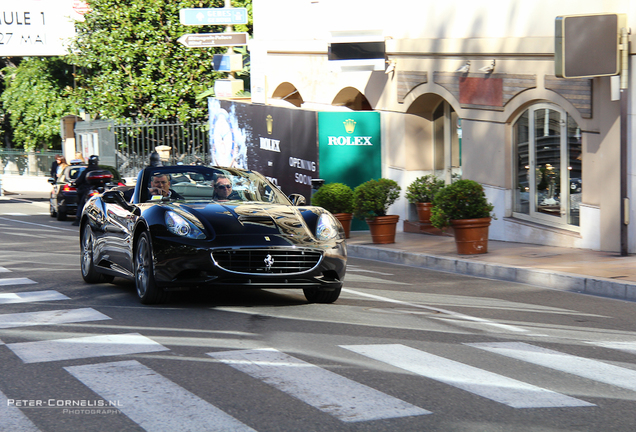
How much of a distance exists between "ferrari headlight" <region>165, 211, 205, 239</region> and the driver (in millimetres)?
920

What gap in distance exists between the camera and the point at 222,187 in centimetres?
985

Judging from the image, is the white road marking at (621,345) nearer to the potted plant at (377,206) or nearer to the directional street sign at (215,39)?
the potted plant at (377,206)

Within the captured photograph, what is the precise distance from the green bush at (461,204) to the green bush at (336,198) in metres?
3.45

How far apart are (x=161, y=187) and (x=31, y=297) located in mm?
1803

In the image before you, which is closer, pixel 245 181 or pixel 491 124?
pixel 245 181

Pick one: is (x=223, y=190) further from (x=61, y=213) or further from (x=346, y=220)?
(x=61, y=213)

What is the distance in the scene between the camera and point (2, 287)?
35.1 feet

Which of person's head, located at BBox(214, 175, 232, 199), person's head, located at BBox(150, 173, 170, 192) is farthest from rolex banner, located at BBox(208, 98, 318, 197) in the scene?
person's head, located at BBox(150, 173, 170, 192)

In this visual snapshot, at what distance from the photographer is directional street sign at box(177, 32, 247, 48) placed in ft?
79.0

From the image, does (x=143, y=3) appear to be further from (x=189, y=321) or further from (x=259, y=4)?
(x=189, y=321)

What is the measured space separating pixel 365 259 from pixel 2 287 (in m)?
6.00

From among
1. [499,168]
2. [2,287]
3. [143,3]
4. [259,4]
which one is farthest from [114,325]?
[143,3]

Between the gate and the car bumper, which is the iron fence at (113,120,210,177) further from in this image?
the car bumper

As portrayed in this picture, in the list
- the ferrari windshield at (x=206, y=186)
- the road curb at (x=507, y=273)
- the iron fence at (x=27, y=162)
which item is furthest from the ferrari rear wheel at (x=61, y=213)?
the iron fence at (x=27, y=162)
